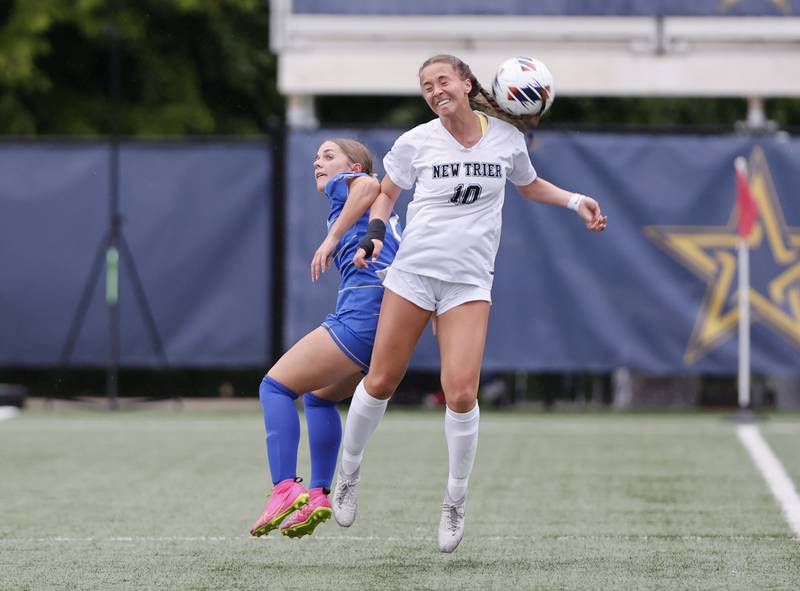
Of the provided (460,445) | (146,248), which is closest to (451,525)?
(460,445)

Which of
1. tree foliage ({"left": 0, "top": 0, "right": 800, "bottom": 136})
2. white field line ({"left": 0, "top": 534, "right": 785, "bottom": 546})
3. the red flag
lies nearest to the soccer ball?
white field line ({"left": 0, "top": 534, "right": 785, "bottom": 546})

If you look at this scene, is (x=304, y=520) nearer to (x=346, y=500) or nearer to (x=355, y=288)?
(x=346, y=500)

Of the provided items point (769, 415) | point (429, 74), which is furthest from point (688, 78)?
point (429, 74)

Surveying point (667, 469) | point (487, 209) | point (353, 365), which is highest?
point (487, 209)

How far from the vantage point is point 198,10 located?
21.1 m

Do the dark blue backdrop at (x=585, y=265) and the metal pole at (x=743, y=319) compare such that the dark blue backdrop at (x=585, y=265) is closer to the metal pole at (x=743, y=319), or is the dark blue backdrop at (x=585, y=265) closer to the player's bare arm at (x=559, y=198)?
the metal pole at (x=743, y=319)

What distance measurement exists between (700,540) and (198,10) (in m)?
15.4

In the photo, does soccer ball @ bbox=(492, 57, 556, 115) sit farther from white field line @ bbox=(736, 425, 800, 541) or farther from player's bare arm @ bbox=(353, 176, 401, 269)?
white field line @ bbox=(736, 425, 800, 541)

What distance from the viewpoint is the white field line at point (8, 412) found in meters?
14.0

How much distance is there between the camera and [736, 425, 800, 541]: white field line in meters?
7.81

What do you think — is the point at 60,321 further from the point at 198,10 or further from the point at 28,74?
the point at 198,10

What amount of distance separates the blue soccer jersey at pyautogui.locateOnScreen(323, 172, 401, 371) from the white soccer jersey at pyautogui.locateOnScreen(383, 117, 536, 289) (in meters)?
0.23

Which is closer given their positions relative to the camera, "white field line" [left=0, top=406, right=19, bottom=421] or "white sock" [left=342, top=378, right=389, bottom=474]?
"white sock" [left=342, top=378, right=389, bottom=474]

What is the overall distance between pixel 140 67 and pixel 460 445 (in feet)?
52.7
